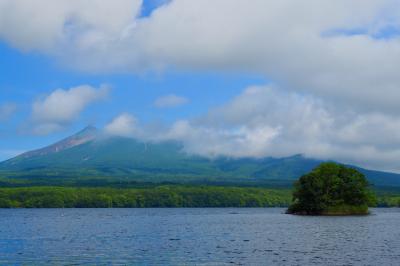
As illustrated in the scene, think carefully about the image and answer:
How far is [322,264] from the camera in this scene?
51500mm

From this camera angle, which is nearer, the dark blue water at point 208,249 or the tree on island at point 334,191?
the dark blue water at point 208,249

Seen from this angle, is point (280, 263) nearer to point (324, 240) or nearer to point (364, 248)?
point (364, 248)

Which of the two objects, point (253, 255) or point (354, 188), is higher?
point (354, 188)

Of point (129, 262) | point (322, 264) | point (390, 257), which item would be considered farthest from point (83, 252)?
point (390, 257)

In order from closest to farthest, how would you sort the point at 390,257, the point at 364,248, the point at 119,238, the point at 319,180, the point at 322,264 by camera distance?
the point at 322,264 → the point at 390,257 → the point at 364,248 → the point at 119,238 → the point at 319,180

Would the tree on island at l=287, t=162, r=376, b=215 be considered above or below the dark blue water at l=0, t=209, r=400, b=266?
above

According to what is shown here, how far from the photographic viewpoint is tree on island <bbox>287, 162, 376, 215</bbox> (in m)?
148

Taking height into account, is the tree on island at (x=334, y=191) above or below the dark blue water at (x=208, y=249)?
above

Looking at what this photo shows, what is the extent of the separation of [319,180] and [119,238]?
3154 inches

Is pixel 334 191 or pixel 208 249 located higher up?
pixel 334 191

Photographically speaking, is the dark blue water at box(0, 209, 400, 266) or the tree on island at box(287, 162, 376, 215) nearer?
the dark blue water at box(0, 209, 400, 266)

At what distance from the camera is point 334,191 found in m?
148

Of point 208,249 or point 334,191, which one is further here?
point 334,191

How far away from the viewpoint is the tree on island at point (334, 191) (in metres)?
148
